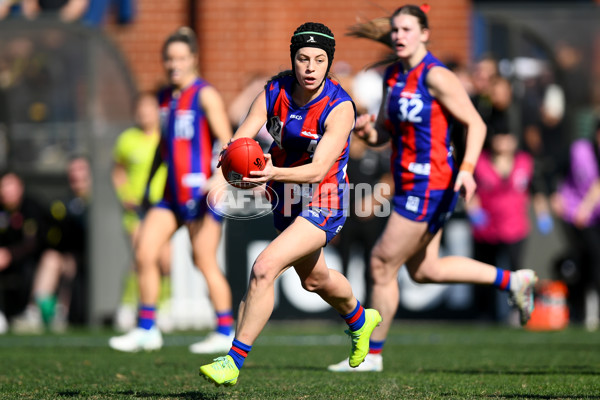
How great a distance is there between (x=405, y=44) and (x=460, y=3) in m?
8.23

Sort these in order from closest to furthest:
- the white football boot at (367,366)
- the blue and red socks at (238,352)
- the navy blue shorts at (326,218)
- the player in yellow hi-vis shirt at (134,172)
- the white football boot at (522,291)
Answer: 1. the blue and red socks at (238,352)
2. the navy blue shorts at (326,218)
3. the white football boot at (367,366)
4. the white football boot at (522,291)
5. the player in yellow hi-vis shirt at (134,172)

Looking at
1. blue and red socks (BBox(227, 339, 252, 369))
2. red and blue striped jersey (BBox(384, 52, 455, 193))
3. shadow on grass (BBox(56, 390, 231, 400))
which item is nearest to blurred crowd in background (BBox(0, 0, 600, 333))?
red and blue striped jersey (BBox(384, 52, 455, 193))

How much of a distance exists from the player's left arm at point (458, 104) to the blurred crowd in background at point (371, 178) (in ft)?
15.5

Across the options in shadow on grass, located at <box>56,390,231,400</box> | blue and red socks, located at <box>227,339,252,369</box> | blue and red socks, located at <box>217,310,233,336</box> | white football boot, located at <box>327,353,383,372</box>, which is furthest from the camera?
blue and red socks, located at <box>217,310,233,336</box>

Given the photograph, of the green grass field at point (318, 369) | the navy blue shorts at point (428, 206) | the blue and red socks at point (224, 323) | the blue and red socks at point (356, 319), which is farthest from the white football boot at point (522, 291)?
the blue and red socks at point (224, 323)

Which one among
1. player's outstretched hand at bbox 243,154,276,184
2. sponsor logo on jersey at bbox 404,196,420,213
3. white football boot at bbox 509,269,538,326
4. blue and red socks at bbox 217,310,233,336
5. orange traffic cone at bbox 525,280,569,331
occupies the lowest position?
orange traffic cone at bbox 525,280,569,331

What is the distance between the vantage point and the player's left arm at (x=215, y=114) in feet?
28.3

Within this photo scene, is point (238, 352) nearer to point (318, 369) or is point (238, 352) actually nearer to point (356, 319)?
point (356, 319)

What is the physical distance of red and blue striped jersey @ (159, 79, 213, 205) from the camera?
866 centimetres

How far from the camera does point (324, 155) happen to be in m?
5.67

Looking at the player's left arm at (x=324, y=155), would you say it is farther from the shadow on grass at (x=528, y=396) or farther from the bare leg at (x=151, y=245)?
the bare leg at (x=151, y=245)

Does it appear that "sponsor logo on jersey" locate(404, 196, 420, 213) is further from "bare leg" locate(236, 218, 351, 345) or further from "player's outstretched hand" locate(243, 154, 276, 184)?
"player's outstretched hand" locate(243, 154, 276, 184)

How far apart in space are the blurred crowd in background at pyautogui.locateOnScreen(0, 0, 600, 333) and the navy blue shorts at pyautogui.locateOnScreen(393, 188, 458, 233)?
4.77 m

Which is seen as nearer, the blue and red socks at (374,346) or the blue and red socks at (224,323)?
the blue and red socks at (374,346)
